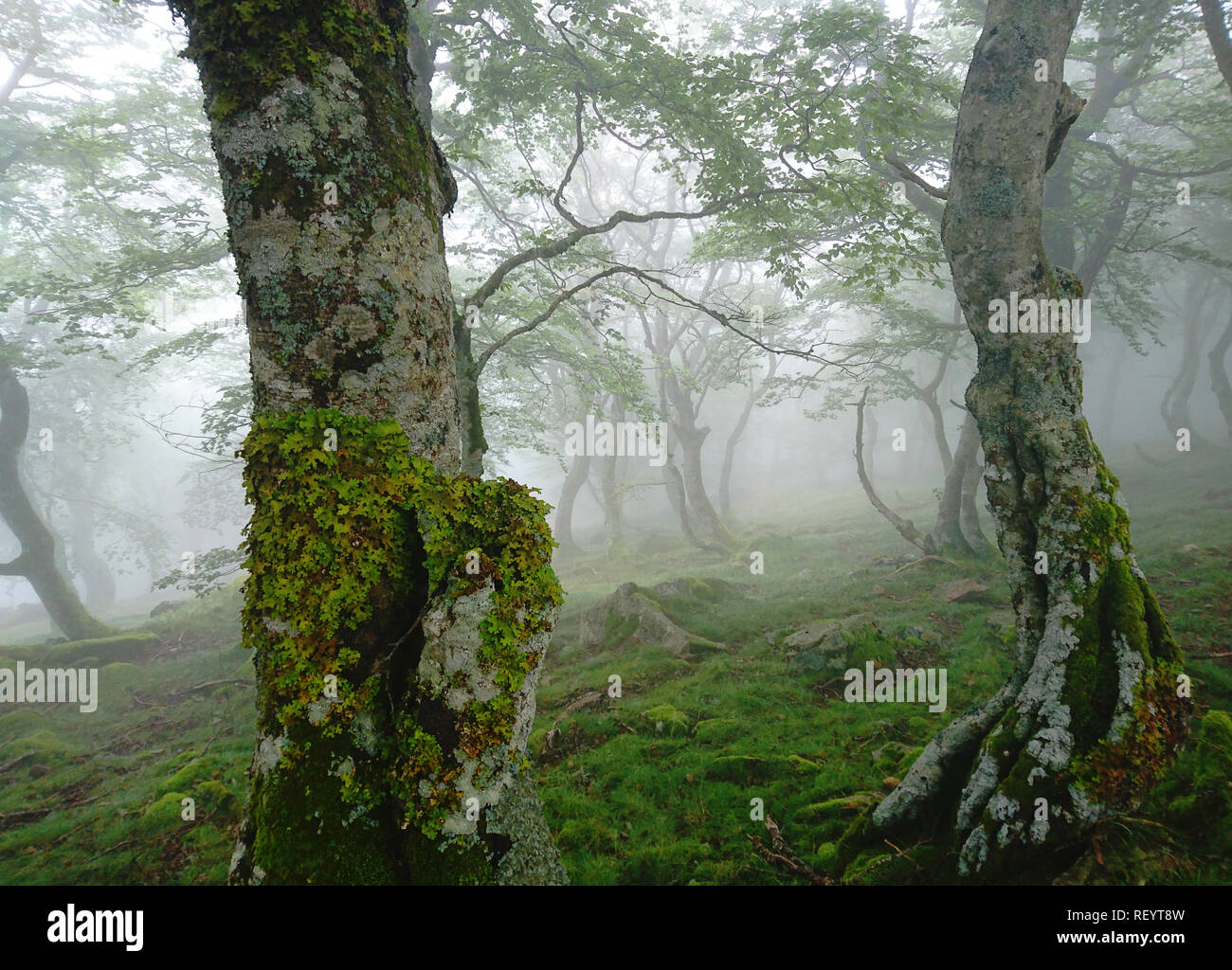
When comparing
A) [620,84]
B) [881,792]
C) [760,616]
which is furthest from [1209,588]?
[620,84]

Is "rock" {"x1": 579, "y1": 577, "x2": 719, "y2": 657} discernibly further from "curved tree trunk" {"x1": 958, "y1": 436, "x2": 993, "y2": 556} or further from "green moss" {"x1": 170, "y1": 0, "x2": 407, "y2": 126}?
"green moss" {"x1": 170, "y1": 0, "x2": 407, "y2": 126}

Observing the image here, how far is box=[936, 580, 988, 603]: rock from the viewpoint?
995 centimetres

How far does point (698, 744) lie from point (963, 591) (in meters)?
7.19

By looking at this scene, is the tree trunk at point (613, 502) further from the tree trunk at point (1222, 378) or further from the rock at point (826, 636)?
the tree trunk at point (1222, 378)

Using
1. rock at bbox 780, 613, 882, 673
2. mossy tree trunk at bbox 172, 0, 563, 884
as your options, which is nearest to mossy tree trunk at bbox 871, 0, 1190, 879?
mossy tree trunk at bbox 172, 0, 563, 884

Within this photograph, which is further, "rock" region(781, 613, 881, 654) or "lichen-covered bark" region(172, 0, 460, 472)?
"rock" region(781, 613, 881, 654)

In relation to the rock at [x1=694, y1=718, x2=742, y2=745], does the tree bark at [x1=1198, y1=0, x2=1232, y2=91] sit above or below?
above

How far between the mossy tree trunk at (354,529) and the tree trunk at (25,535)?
17.7 m

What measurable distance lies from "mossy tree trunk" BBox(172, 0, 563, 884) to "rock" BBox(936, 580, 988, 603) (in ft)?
32.9

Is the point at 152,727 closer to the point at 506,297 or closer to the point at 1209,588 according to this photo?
the point at 506,297

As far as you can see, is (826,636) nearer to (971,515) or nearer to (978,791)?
(978,791)

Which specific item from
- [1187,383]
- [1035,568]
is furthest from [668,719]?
[1187,383]

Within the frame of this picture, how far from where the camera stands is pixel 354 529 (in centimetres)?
240
